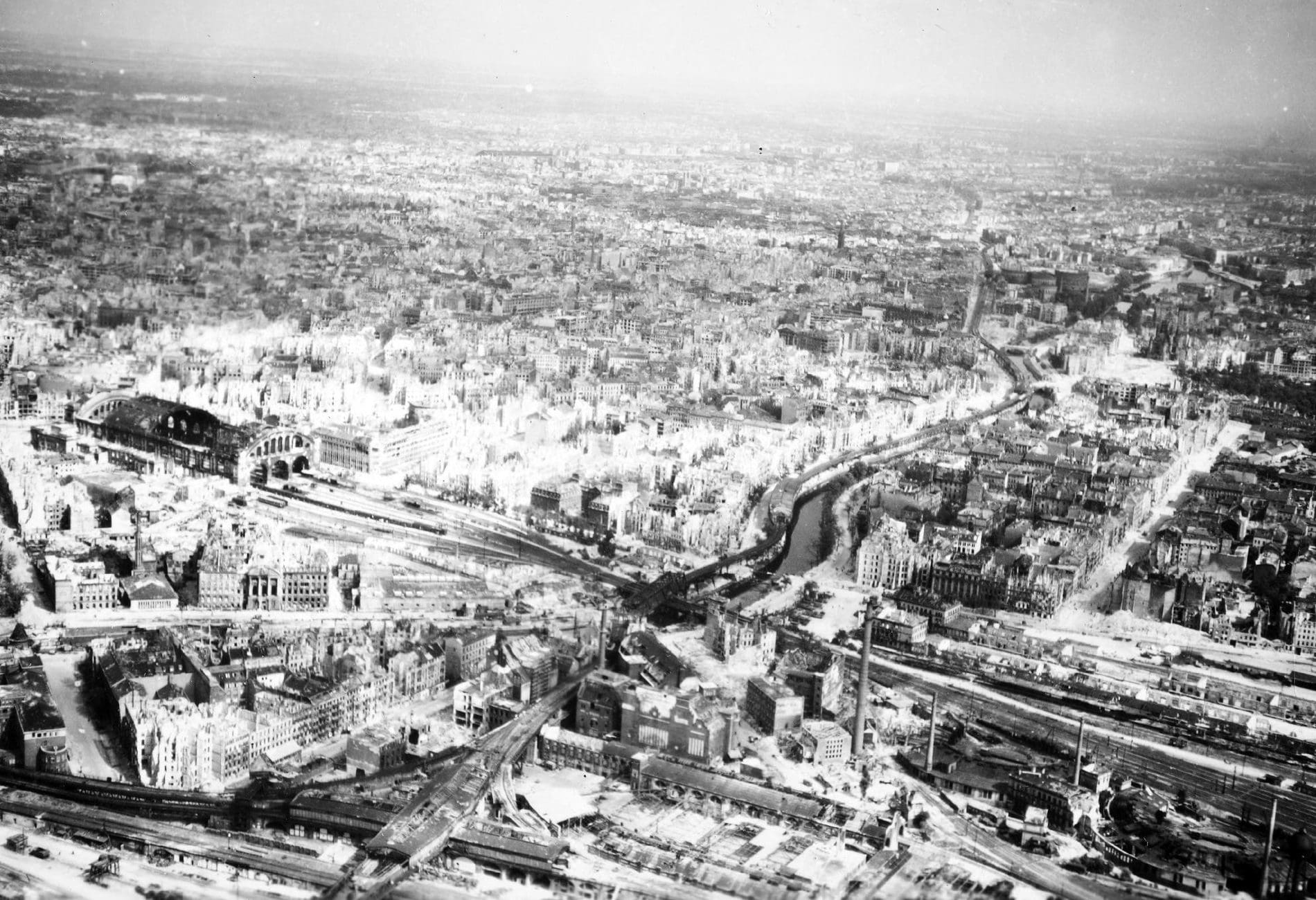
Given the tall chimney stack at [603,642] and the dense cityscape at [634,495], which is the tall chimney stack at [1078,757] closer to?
the dense cityscape at [634,495]

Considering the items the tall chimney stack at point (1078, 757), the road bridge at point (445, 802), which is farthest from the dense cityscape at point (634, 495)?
the tall chimney stack at point (1078, 757)

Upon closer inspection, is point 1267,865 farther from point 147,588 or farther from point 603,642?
point 147,588

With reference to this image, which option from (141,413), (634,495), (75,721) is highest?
(141,413)

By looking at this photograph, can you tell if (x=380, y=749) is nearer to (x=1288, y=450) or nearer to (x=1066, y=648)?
(x=1066, y=648)

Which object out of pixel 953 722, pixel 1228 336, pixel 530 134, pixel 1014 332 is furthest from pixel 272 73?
pixel 953 722

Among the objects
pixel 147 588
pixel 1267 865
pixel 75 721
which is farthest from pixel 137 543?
pixel 1267 865

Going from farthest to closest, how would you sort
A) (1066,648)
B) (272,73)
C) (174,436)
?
(272,73) → (174,436) → (1066,648)
